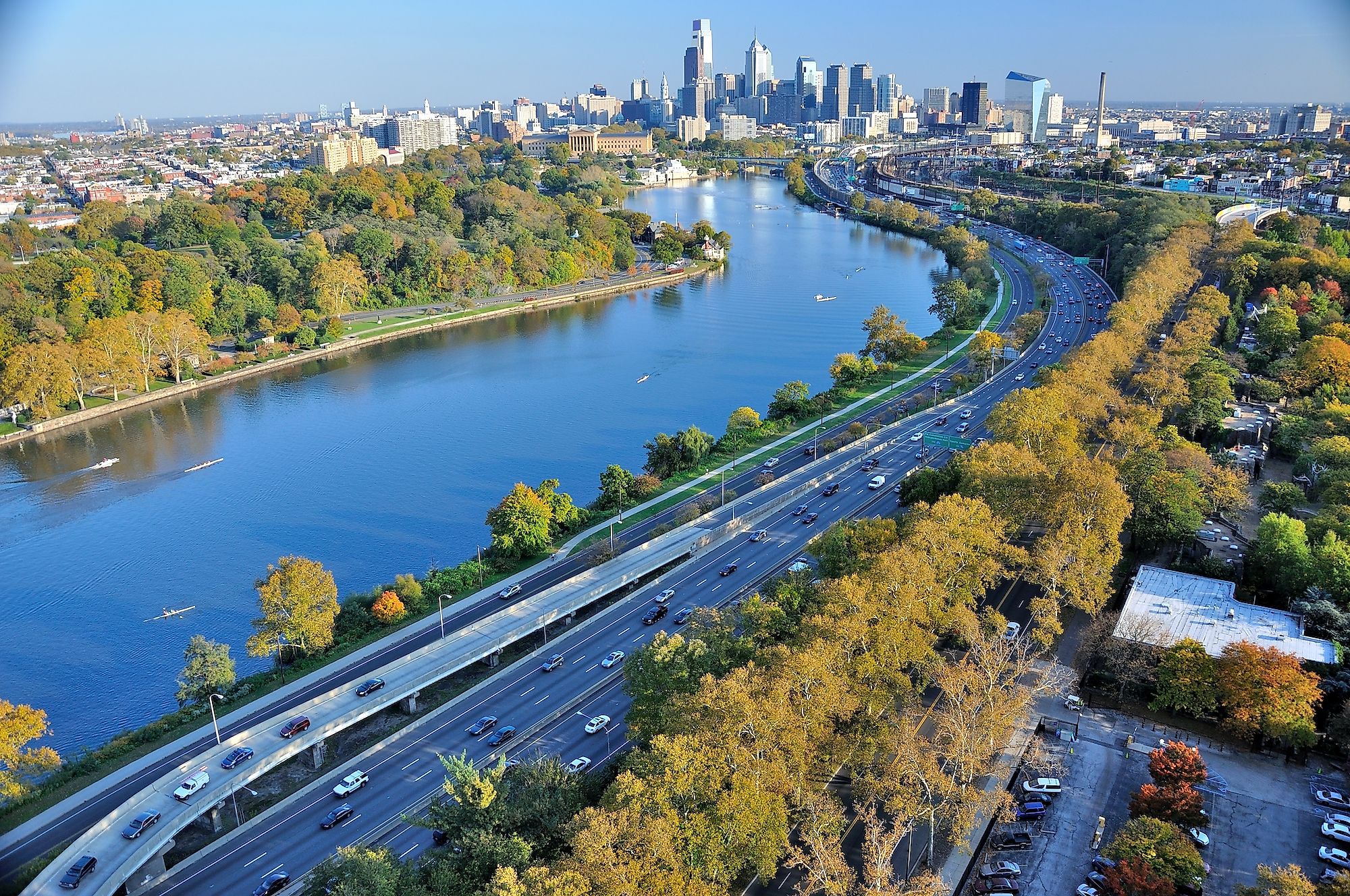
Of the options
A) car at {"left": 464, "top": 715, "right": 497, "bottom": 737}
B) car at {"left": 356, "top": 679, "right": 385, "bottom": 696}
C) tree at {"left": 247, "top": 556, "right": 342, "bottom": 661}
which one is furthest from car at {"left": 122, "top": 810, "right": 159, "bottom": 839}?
car at {"left": 464, "top": 715, "right": 497, "bottom": 737}

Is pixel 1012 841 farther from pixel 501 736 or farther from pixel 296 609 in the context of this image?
pixel 296 609

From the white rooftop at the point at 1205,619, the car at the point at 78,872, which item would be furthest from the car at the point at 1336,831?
the car at the point at 78,872

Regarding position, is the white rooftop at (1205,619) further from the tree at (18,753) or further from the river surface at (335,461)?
the tree at (18,753)

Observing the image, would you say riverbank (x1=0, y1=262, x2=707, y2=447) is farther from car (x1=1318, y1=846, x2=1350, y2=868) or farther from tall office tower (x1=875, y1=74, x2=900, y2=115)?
tall office tower (x1=875, y1=74, x2=900, y2=115)

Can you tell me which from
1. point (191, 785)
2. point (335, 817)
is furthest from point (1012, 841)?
point (191, 785)

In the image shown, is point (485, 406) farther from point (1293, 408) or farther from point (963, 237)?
point (963, 237)

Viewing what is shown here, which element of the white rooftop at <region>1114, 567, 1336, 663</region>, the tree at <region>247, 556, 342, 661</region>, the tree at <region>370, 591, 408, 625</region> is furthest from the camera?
the tree at <region>370, 591, 408, 625</region>

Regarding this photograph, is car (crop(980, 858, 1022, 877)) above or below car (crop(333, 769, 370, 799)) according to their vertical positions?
above
